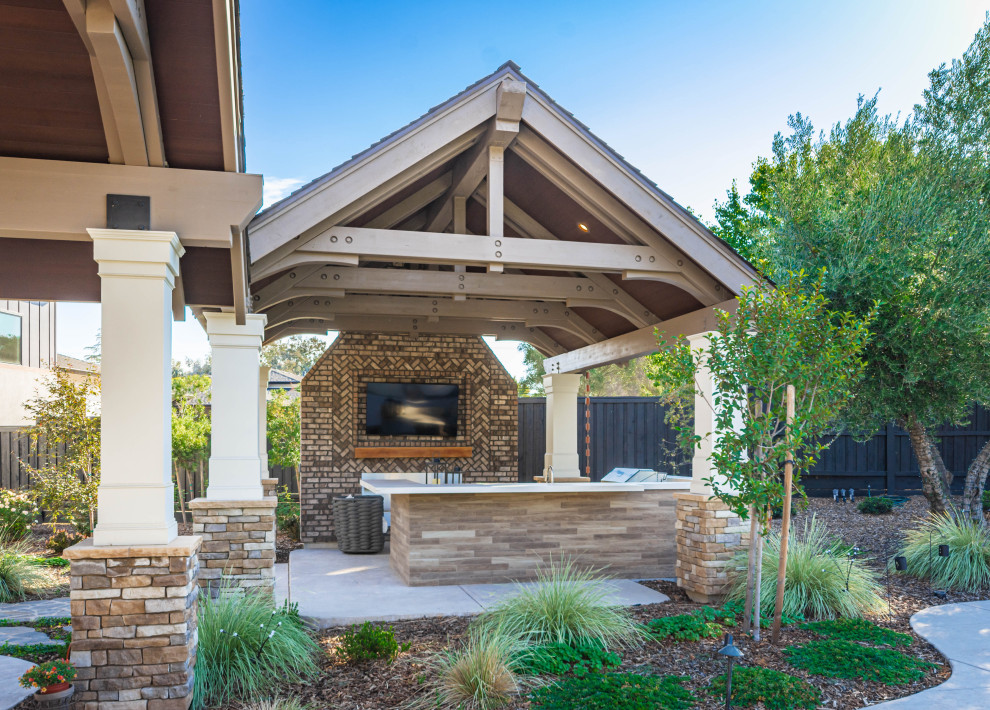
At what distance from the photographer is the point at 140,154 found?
13.7ft

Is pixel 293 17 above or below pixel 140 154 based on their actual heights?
above

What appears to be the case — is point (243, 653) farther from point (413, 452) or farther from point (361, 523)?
point (413, 452)

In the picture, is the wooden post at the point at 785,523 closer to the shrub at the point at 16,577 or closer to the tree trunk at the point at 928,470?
the tree trunk at the point at 928,470

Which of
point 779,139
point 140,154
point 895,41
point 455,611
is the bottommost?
point 455,611

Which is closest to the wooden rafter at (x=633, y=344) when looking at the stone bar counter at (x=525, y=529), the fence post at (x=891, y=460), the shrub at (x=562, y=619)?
the stone bar counter at (x=525, y=529)

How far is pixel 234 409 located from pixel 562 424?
6.47 metres

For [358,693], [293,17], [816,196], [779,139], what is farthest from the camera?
[293,17]

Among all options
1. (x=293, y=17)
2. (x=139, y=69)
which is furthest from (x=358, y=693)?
(x=293, y=17)

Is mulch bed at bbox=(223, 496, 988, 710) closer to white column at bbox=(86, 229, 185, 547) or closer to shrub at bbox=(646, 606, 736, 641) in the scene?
shrub at bbox=(646, 606, 736, 641)

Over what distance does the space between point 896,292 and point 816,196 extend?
174cm

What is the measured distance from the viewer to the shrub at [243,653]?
4.49 meters

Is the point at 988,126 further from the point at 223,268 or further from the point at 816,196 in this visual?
the point at 223,268

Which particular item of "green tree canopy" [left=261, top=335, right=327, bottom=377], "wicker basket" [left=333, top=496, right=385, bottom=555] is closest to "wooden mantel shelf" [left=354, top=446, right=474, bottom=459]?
"wicker basket" [left=333, top=496, right=385, bottom=555]

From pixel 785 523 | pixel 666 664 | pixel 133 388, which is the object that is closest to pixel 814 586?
pixel 785 523
